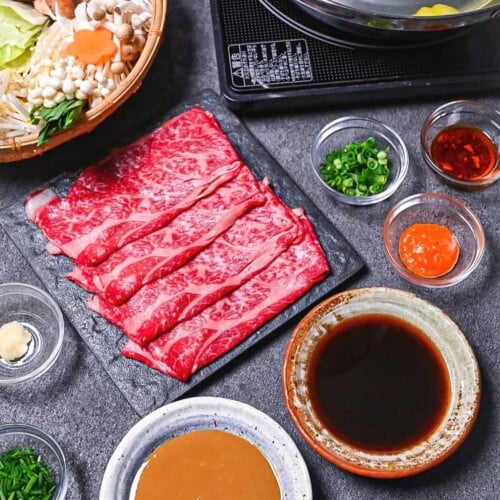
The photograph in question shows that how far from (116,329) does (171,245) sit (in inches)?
11.0

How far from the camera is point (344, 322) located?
7.52ft

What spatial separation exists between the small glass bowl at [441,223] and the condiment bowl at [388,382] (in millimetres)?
147

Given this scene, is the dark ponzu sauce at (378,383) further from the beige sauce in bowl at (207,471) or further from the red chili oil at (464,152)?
the red chili oil at (464,152)

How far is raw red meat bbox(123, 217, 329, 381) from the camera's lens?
2.30m

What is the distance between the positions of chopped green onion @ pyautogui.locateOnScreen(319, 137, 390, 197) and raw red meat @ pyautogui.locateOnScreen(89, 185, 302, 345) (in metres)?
0.17

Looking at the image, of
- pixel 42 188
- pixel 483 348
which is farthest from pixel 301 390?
pixel 42 188

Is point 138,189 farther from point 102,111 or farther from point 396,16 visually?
point 396,16

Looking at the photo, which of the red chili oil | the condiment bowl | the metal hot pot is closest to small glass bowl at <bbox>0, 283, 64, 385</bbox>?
the condiment bowl

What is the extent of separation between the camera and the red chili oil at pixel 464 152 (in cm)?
248

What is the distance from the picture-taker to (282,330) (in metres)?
2.38

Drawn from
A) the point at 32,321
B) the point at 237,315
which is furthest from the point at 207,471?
the point at 32,321

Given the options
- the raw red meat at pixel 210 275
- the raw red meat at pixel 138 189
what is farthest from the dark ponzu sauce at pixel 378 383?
the raw red meat at pixel 138 189

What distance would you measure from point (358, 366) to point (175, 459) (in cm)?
54

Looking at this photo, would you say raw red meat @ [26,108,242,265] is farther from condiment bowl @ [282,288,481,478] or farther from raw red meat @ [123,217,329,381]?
condiment bowl @ [282,288,481,478]
